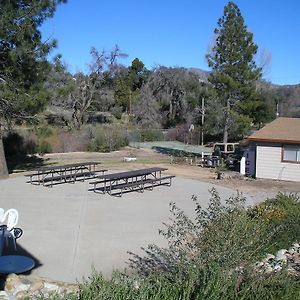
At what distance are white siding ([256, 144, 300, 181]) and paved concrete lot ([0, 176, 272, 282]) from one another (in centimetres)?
394

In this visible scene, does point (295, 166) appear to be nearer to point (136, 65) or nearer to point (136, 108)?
point (136, 108)

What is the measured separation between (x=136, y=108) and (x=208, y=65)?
22384 mm

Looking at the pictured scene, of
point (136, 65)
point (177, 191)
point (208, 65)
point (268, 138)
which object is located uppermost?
point (136, 65)

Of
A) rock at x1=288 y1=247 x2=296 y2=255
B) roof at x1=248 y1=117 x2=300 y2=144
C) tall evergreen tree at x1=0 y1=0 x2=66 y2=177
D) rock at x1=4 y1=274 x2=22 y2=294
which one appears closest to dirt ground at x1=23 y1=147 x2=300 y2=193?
roof at x1=248 y1=117 x2=300 y2=144

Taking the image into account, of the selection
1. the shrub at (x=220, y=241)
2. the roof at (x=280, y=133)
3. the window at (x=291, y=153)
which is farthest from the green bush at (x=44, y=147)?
the shrub at (x=220, y=241)

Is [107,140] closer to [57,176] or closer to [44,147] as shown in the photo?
[44,147]

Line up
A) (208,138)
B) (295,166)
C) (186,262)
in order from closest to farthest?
(186,262) → (295,166) → (208,138)

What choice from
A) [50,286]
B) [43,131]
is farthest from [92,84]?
[50,286]

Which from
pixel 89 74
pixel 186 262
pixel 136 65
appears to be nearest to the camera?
pixel 186 262

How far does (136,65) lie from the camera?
215 ft

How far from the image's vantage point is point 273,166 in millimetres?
21938

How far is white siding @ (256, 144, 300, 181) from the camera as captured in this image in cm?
2145

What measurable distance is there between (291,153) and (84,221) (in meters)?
12.5

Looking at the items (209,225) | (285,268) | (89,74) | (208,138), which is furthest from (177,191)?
(89,74)
